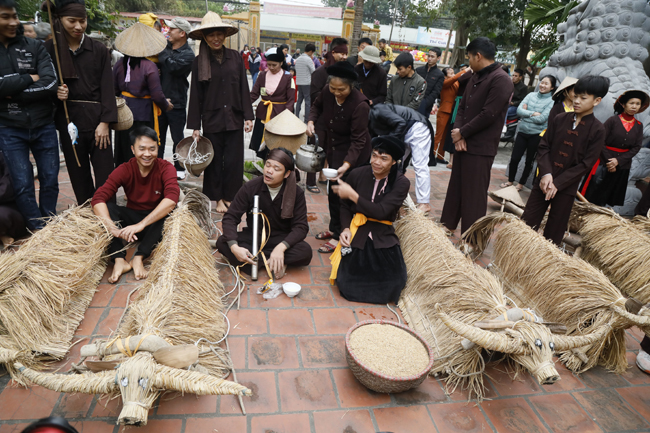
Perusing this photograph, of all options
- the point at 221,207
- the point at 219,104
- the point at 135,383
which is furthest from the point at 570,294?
the point at 219,104

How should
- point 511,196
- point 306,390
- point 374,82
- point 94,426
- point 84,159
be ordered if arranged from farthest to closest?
point 374,82 → point 511,196 → point 84,159 → point 306,390 → point 94,426

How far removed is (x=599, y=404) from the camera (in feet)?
7.78

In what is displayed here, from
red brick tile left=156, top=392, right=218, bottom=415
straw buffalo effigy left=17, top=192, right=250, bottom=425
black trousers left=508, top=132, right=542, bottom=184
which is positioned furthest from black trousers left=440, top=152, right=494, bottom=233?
red brick tile left=156, top=392, right=218, bottom=415

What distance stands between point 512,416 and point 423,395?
486mm

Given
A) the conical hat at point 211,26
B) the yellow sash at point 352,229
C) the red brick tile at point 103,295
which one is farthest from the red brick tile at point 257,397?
the conical hat at point 211,26

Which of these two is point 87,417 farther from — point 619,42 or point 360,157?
point 619,42

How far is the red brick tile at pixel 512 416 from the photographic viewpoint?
84.4 inches

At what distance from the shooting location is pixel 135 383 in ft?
5.50

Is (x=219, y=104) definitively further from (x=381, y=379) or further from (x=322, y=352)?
(x=381, y=379)

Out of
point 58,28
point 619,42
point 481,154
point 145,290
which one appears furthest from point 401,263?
point 619,42

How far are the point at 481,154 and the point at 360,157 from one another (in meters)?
1.18

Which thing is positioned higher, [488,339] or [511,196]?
[488,339]

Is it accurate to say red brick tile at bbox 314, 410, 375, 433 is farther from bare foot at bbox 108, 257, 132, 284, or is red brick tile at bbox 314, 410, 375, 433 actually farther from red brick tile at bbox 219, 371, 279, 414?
bare foot at bbox 108, 257, 132, 284

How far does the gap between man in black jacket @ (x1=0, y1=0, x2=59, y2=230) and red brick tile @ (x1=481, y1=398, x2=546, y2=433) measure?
133 inches
